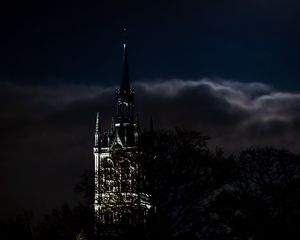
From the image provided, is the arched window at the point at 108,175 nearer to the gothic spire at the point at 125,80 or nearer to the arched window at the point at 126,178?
the arched window at the point at 126,178

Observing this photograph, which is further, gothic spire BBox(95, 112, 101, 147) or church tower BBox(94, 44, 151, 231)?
gothic spire BBox(95, 112, 101, 147)

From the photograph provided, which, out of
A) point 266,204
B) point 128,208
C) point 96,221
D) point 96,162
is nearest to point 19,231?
point 96,221

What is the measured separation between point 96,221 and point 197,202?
20.1ft

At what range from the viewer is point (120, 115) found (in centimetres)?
9900

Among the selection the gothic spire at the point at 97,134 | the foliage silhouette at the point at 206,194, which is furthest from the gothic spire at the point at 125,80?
the foliage silhouette at the point at 206,194

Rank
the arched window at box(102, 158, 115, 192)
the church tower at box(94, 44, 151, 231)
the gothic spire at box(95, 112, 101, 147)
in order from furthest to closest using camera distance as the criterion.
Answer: the gothic spire at box(95, 112, 101, 147) < the arched window at box(102, 158, 115, 192) < the church tower at box(94, 44, 151, 231)

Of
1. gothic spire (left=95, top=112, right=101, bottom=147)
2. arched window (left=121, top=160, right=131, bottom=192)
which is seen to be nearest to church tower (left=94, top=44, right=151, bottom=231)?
arched window (left=121, top=160, right=131, bottom=192)

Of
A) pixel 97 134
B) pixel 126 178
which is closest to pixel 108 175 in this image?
pixel 126 178

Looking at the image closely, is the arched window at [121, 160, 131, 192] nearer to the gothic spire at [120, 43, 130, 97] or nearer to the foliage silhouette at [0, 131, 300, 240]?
the foliage silhouette at [0, 131, 300, 240]

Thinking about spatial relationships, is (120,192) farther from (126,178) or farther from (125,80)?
(125,80)

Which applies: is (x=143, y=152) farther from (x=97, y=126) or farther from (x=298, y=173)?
(x=97, y=126)

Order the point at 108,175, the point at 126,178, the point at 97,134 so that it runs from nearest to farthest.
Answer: the point at 126,178
the point at 108,175
the point at 97,134

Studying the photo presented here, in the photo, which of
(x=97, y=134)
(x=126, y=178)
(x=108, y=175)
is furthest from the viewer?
(x=97, y=134)

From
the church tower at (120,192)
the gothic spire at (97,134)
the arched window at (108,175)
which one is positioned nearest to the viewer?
the church tower at (120,192)
